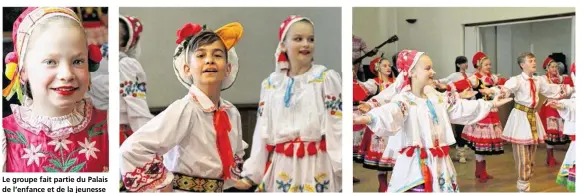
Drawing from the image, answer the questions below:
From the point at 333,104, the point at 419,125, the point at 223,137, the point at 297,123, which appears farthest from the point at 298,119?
the point at 419,125

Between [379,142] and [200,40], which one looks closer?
[200,40]

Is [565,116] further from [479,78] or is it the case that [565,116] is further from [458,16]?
[458,16]

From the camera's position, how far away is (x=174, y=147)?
1.93 metres

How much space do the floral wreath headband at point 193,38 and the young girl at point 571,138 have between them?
1.07 meters

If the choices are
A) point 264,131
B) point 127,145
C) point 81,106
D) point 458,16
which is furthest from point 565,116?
point 81,106

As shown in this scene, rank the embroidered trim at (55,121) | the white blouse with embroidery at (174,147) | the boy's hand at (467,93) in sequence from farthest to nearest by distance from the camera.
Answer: the boy's hand at (467,93), the embroidered trim at (55,121), the white blouse with embroidery at (174,147)

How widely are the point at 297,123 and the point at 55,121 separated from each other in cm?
76

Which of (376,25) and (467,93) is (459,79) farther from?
(376,25)

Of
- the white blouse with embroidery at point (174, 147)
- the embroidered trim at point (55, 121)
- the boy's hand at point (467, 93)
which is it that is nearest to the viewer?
the white blouse with embroidery at point (174, 147)

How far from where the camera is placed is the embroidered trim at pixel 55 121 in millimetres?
1985

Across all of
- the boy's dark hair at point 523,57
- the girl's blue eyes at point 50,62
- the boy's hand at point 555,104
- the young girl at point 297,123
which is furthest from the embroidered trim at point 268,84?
the boy's hand at point 555,104

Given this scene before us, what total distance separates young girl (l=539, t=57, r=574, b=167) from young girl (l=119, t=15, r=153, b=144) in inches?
51.8

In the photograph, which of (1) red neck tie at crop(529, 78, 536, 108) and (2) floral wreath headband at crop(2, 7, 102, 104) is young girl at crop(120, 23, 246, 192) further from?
(1) red neck tie at crop(529, 78, 536, 108)

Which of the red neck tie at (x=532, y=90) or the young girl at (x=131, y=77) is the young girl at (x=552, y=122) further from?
the young girl at (x=131, y=77)
